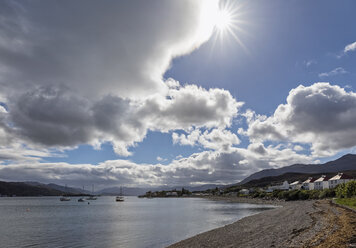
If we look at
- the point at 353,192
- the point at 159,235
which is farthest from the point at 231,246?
the point at 353,192

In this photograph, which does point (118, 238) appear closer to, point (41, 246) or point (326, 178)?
point (41, 246)

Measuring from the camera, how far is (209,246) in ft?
98.5

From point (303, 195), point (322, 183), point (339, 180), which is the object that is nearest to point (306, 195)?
point (303, 195)

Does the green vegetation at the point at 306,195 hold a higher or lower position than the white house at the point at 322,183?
lower

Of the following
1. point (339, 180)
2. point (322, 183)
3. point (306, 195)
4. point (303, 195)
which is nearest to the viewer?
point (306, 195)

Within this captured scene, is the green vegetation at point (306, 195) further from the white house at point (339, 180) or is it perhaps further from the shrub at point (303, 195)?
the white house at point (339, 180)

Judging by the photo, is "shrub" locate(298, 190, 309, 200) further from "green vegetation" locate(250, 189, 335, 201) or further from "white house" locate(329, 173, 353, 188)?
"white house" locate(329, 173, 353, 188)

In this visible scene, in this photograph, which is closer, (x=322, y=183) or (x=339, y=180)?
(x=339, y=180)

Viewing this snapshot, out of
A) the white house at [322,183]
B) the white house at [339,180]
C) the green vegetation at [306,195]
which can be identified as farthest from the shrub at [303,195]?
the white house at [322,183]

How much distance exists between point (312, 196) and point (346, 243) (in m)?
111

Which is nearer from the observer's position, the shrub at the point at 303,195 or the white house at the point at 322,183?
the shrub at the point at 303,195

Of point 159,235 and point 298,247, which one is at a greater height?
point 298,247

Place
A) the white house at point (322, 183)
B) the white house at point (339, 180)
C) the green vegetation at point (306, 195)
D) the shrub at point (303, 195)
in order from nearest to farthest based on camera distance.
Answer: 1. the green vegetation at point (306, 195)
2. the shrub at point (303, 195)
3. the white house at point (339, 180)
4. the white house at point (322, 183)

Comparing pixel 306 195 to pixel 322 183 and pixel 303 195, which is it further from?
pixel 322 183
